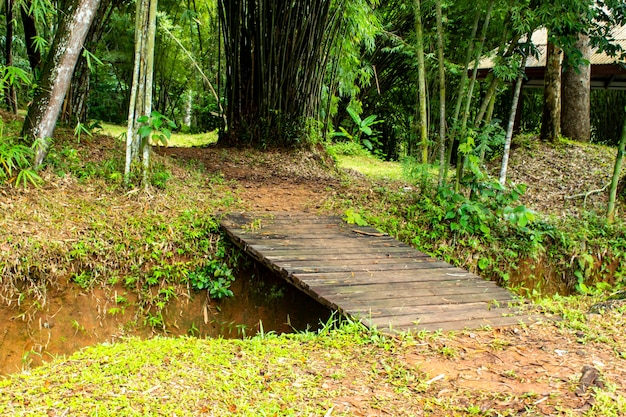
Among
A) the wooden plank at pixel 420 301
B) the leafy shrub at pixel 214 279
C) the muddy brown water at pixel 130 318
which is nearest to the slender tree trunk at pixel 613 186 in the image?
the wooden plank at pixel 420 301

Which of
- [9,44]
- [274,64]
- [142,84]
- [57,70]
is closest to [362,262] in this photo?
[142,84]

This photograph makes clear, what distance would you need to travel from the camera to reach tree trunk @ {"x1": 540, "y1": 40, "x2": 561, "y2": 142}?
21.7 ft

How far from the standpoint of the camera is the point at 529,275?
431 centimetres

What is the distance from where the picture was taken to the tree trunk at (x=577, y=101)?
6742mm

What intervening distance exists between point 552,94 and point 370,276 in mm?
4795

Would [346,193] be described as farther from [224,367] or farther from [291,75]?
[224,367]

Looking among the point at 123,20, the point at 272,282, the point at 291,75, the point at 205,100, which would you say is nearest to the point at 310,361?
the point at 272,282

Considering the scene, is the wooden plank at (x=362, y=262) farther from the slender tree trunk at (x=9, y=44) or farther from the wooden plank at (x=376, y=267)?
the slender tree trunk at (x=9, y=44)

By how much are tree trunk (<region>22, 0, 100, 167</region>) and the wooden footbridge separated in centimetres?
144

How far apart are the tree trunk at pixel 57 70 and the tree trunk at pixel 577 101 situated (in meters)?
5.67

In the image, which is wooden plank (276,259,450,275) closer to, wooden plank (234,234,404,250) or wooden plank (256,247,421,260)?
wooden plank (256,247,421,260)

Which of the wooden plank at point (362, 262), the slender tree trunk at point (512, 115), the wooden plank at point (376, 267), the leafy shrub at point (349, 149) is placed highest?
the slender tree trunk at point (512, 115)

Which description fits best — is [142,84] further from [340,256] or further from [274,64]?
[274,64]

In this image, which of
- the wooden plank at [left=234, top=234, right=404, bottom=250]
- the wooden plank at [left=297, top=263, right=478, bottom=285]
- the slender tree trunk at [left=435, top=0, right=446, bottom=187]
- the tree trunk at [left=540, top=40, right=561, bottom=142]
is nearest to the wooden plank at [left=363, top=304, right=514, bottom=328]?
the wooden plank at [left=297, top=263, right=478, bottom=285]
